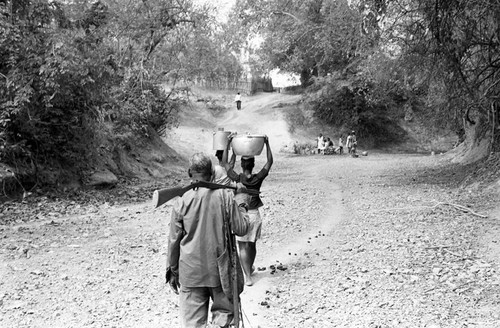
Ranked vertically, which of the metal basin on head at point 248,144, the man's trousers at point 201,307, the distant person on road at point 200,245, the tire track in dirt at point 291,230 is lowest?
the tire track in dirt at point 291,230

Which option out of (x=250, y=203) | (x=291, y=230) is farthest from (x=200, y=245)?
(x=291, y=230)

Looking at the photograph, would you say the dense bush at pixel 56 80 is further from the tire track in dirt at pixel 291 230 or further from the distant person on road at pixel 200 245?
the distant person on road at pixel 200 245

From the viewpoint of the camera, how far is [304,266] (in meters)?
7.80

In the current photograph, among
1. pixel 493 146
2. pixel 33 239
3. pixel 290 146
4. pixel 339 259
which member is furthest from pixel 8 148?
pixel 290 146

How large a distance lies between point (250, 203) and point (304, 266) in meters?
1.61

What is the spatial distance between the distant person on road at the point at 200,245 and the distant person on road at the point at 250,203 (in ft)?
6.69

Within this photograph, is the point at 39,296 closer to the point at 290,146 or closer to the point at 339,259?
the point at 339,259

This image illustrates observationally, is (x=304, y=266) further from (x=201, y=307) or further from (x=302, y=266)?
(x=201, y=307)

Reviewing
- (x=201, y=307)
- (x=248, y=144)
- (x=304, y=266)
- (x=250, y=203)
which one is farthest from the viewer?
(x=304, y=266)

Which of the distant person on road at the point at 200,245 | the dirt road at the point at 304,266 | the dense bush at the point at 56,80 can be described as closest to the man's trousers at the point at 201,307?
the distant person on road at the point at 200,245

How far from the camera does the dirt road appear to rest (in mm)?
5902

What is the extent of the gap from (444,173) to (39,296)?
1559 cm

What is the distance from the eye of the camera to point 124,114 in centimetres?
2014

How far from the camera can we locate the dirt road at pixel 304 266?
5.90 meters
